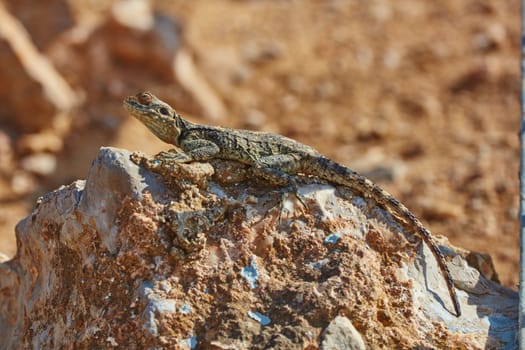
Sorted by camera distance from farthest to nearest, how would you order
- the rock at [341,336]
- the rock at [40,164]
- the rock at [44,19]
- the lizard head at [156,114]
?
the rock at [44,19]
the rock at [40,164]
the lizard head at [156,114]
the rock at [341,336]

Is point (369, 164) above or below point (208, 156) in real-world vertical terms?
above

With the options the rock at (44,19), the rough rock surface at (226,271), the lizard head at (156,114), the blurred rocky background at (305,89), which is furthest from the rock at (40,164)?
the rough rock surface at (226,271)

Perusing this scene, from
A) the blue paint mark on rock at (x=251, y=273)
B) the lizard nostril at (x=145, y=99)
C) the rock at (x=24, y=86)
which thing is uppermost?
the rock at (x=24, y=86)

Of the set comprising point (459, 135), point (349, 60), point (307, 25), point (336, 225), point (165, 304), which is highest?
point (307, 25)

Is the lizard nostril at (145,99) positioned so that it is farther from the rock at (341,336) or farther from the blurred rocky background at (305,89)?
the blurred rocky background at (305,89)

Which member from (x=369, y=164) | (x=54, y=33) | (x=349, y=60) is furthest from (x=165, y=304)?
(x=349, y=60)

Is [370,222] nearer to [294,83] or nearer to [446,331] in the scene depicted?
[446,331]

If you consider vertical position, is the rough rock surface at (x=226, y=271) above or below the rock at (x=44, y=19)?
below

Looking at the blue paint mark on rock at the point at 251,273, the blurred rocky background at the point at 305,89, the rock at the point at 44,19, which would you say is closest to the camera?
the blue paint mark on rock at the point at 251,273
